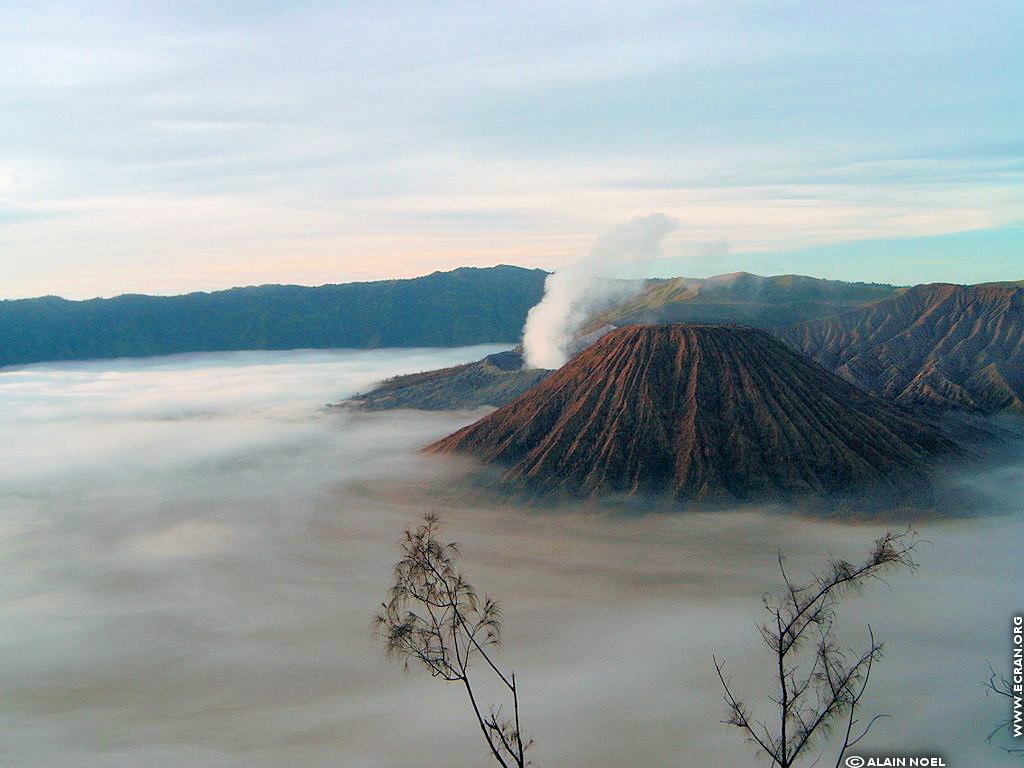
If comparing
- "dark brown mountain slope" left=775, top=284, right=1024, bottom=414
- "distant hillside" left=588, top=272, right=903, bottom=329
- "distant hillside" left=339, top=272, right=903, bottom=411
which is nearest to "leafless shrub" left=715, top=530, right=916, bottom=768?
"dark brown mountain slope" left=775, top=284, right=1024, bottom=414

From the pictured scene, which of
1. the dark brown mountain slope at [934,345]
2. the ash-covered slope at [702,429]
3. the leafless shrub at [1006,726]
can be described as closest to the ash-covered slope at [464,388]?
the ash-covered slope at [702,429]

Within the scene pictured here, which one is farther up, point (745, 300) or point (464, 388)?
point (745, 300)

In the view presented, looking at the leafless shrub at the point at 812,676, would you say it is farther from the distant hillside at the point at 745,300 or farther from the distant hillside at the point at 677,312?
the distant hillside at the point at 745,300

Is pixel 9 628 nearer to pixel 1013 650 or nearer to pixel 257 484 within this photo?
pixel 257 484

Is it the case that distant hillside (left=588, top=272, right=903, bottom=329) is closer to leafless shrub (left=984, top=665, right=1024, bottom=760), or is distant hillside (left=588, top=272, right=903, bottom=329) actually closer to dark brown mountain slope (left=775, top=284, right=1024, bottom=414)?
dark brown mountain slope (left=775, top=284, right=1024, bottom=414)

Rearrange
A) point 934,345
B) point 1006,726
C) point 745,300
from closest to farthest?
point 1006,726 < point 934,345 < point 745,300

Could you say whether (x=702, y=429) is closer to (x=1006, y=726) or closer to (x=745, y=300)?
(x=1006, y=726)

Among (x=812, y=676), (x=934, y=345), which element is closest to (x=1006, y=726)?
(x=812, y=676)
